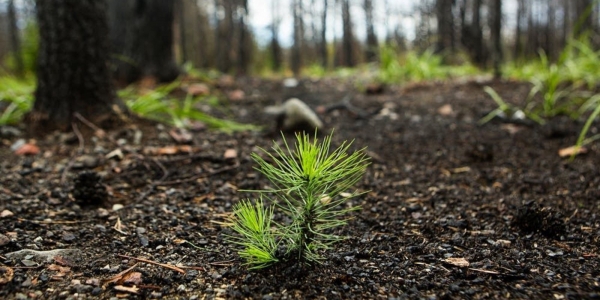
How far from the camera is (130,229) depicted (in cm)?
171

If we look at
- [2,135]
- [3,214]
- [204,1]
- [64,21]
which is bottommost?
[3,214]

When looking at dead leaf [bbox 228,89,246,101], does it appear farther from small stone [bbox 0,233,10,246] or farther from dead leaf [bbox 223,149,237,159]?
small stone [bbox 0,233,10,246]

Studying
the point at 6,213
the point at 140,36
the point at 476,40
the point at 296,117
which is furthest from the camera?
the point at 476,40

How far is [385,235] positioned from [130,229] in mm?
968

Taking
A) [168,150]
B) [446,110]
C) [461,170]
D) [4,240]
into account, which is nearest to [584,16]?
[446,110]

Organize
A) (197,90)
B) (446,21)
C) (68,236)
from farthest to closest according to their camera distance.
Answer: (446,21) → (197,90) → (68,236)

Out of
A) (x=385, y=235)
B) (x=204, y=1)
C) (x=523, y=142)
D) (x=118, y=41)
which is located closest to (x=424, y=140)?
(x=523, y=142)

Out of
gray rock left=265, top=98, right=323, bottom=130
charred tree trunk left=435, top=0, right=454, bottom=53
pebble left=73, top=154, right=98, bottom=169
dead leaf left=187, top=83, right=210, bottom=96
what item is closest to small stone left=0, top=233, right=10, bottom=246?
pebble left=73, top=154, right=98, bottom=169

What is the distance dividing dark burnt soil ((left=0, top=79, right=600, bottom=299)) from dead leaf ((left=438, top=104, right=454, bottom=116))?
34 cm

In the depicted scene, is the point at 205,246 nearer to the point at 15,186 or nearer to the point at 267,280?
the point at 267,280

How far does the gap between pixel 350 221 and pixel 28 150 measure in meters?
1.96

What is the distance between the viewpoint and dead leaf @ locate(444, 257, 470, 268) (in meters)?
1.40

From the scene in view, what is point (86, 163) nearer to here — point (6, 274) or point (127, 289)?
point (6, 274)

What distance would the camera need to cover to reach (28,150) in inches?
102
